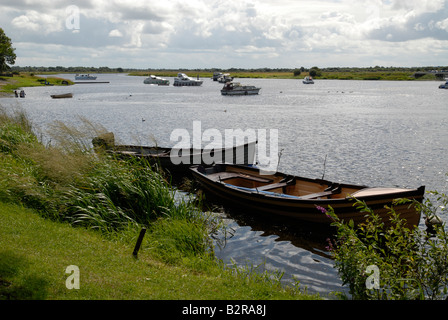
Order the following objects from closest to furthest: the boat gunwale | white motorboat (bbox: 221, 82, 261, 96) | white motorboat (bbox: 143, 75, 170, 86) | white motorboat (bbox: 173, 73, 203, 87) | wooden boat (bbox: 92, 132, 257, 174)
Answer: the boat gunwale
wooden boat (bbox: 92, 132, 257, 174)
white motorboat (bbox: 221, 82, 261, 96)
white motorboat (bbox: 173, 73, 203, 87)
white motorboat (bbox: 143, 75, 170, 86)

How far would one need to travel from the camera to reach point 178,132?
42656 millimetres

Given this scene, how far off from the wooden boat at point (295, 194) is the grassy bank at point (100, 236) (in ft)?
9.72

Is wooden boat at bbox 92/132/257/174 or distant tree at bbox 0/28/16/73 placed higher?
distant tree at bbox 0/28/16/73

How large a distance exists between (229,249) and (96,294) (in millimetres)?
6607

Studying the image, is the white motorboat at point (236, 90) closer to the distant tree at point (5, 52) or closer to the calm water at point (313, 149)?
the calm water at point (313, 149)

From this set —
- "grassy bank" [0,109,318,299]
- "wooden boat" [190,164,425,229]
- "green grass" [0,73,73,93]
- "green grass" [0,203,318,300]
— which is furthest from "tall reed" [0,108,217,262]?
"green grass" [0,73,73,93]

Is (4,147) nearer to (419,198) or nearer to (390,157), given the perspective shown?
(419,198)

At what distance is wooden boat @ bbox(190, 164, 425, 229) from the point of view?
40.8ft

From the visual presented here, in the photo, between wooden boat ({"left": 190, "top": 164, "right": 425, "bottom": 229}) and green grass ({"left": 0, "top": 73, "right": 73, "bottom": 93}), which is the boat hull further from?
wooden boat ({"left": 190, "top": 164, "right": 425, "bottom": 229})

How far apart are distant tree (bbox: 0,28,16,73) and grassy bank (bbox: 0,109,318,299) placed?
86.4 metres

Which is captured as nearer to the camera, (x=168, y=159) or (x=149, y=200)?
(x=149, y=200)

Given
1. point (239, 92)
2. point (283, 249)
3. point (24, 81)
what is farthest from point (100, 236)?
point (24, 81)
